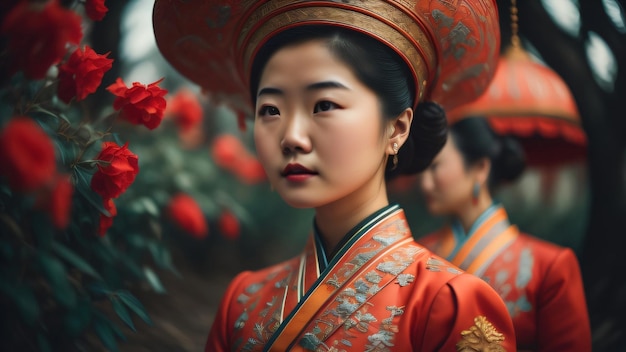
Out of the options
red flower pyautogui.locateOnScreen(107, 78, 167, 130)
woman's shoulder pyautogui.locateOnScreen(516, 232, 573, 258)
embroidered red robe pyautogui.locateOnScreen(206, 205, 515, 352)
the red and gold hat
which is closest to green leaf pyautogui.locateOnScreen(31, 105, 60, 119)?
red flower pyautogui.locateOnScreen(107, 78, 167, 130)

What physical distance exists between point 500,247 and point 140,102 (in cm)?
131

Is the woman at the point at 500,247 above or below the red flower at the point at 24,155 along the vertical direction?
below

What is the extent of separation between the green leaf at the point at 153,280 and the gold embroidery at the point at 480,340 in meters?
A: 0.97

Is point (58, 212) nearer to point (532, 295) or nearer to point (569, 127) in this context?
point (532, 295)

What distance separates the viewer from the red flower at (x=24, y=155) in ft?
3.12

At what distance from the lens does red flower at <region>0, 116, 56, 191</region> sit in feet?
3.12

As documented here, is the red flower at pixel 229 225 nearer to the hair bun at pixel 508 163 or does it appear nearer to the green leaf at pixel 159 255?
the green leaf at pixel 159 255

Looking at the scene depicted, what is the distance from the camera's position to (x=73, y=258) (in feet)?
4.26

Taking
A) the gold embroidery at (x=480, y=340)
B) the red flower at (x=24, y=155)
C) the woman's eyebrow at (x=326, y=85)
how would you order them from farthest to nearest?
the woman's eyebrow at (x=326, y=85) < the gold embroidery at (x=480, y=340) < the red flower at (x=24, y=155)

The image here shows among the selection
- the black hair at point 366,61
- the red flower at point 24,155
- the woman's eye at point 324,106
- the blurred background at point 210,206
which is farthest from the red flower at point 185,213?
the red flower at point 24,155

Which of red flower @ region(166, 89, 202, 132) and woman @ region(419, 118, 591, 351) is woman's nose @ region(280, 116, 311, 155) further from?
red flower @ region(166, 89, 202, 132)

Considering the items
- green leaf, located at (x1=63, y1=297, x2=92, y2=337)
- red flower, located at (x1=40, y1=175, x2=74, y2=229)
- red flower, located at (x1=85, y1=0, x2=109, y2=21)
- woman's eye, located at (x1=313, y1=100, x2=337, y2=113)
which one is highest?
red flower, located at (x1=85, y1=0, x2=109, y2=21)

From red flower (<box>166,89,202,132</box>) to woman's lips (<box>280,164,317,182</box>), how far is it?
Result: 3.39 feet

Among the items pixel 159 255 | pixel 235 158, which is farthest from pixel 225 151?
pixel 159 255
